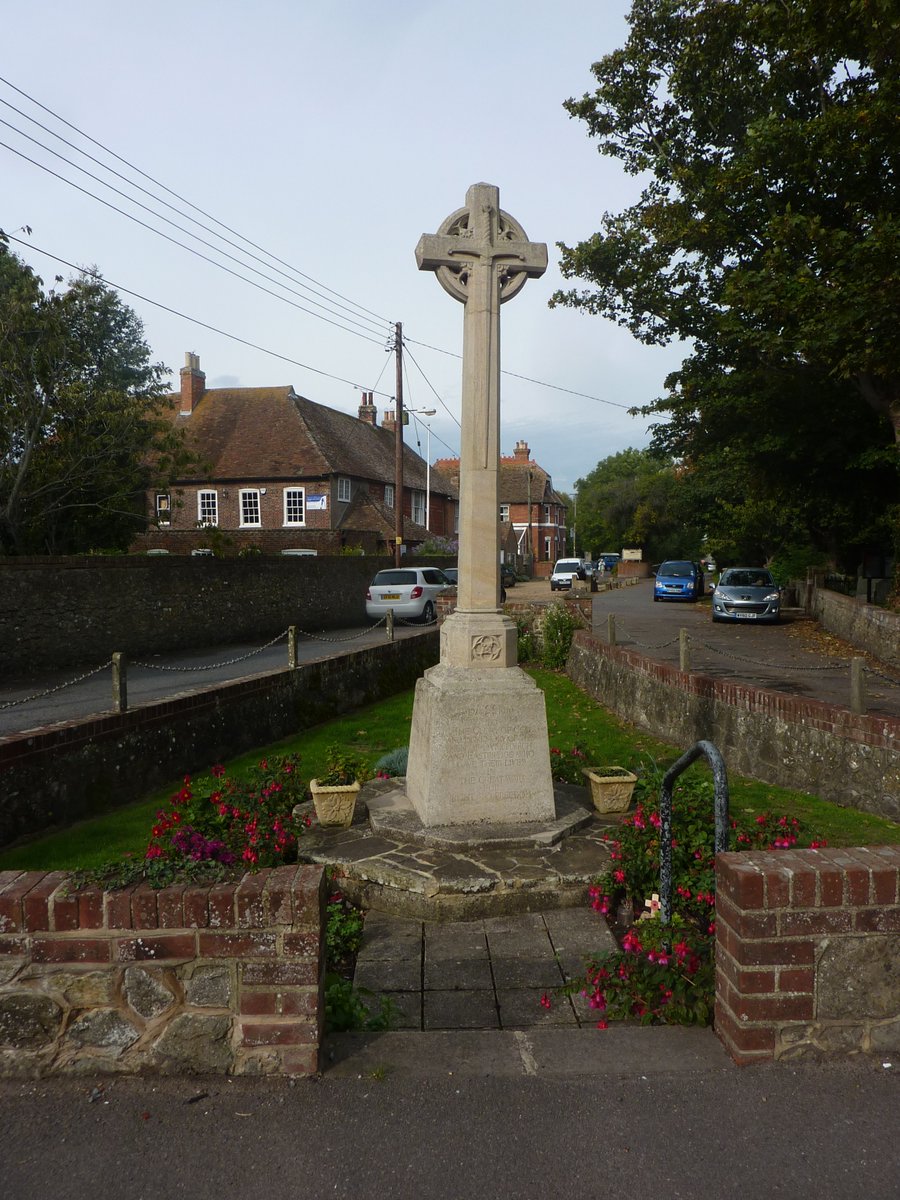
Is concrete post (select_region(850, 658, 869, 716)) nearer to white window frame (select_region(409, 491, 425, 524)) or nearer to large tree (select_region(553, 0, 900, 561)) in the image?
large tree (select_region(553, 0, 900, 561))

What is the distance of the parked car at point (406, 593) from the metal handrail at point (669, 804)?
20.9m

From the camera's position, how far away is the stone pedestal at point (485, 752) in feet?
19.7

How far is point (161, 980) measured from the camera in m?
2.99

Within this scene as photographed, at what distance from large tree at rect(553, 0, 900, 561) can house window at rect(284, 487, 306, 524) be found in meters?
18.9

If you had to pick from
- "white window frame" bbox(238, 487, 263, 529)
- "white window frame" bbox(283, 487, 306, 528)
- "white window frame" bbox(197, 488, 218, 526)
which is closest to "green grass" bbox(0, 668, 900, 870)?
"white window frame" bbox(283, 487, 306, 528)

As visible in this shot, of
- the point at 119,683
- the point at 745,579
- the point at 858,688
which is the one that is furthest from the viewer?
the point at 745,579

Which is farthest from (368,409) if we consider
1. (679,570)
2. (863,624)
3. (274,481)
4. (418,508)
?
(863,624)

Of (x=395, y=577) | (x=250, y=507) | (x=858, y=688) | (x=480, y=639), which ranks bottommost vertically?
(x=858, y=688)

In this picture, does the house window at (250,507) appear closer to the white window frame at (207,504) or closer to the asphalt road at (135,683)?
the white window frame at (207,504)

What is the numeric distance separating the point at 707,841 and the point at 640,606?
30039 millimetres

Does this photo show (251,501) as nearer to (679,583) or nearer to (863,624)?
(679,583)

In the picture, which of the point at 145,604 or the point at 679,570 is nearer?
the point at 145,604

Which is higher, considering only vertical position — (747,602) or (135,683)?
(747,602)

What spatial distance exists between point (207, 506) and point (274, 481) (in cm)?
406
